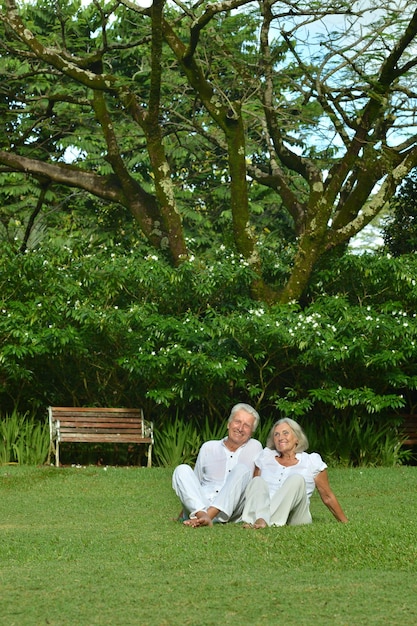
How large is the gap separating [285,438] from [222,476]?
0.69m

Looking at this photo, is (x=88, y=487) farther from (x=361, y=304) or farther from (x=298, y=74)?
(x=298, y=74)

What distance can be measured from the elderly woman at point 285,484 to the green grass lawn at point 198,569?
0.22 meters

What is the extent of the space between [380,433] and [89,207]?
15.4m

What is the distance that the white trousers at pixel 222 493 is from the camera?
8.47 m

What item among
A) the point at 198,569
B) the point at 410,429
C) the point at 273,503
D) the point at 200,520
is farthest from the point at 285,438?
the point at 410,429

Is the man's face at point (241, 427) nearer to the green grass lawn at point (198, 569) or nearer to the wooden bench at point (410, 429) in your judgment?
the green grass lawn at point (198, 569)

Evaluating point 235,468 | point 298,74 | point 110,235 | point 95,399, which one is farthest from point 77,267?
point 110,235

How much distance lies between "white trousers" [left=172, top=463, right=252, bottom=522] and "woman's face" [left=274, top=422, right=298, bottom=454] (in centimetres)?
33

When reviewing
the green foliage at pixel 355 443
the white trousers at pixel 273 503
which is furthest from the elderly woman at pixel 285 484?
the green foliage at pixel 355 443

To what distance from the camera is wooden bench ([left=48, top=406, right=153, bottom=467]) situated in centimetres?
1484

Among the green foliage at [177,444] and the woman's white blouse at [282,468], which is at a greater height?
the woman's white blouse at [282,468]

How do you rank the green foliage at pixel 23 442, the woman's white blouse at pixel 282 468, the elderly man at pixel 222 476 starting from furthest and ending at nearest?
the green foliage at pixel 23 442 < the elderly man at pixel 222 476 < the woman's white blouse at pixel 282 468

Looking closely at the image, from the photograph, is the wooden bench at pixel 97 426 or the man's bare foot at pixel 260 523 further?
the wooden bench at pixel 97 426

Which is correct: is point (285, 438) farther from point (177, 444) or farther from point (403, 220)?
point (403, 220)
